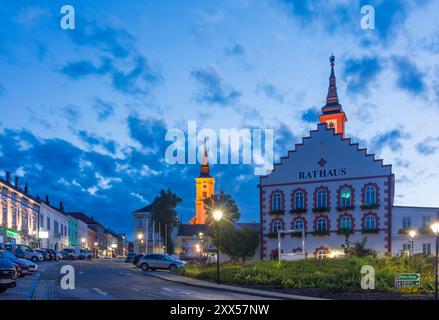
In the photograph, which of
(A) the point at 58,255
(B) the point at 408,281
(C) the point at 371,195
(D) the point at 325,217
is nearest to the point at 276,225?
(D) the point at 325,217

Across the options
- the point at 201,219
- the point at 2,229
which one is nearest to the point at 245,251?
the point at 2,229

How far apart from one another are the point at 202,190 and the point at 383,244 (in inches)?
3622

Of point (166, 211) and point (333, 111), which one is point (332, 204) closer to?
point (333, 111)

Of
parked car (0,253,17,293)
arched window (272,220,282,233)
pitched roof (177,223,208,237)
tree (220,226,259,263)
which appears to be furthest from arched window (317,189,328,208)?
pitched roof (177,223,208,237)

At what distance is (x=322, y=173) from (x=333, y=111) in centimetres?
1369

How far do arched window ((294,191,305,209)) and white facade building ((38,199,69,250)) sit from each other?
51579mm

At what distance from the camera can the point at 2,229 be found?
61.6 m

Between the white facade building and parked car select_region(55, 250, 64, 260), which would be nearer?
parked car select_region(55, 250, 64, 260)

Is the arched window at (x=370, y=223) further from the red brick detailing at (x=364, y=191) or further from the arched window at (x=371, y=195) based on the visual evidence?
the red brick detailing at (x=364, y=191)

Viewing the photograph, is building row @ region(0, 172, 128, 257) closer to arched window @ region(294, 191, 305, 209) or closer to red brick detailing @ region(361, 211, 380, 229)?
arched window @ region(294, 191, 305, 209)

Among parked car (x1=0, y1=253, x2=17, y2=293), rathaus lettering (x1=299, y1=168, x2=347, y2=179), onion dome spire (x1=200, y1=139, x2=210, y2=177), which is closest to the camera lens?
parked car (x1=0, y1=253, x2=17, y2=293)

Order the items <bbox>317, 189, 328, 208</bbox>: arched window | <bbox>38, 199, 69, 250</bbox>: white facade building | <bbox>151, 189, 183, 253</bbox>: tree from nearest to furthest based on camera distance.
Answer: <bbox>317, 189, 328, 208</bbox>: arched window < <bbox>38, 199, 69, 250</bbox>: white facade building < <bbox>151, 189, 183, 253</bbox>: tree

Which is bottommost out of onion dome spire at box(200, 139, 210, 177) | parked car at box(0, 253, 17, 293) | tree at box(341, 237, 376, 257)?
tree at box(341, 237, 376, 257)

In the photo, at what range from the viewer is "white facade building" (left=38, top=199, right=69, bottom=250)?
8350 centimetres
